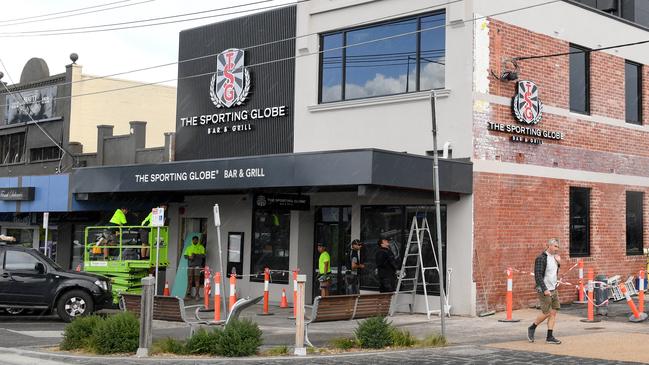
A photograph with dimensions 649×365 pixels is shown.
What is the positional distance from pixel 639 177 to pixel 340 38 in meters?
9.65

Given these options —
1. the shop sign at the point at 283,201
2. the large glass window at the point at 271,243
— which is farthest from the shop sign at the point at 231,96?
the shop sign at the point at 283,201

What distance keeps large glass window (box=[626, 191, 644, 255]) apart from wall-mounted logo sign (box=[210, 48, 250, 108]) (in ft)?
37.6

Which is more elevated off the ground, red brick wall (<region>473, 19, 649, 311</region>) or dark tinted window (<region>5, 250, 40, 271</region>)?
red brick wall (<region>473, 19, 649, 311</region>)

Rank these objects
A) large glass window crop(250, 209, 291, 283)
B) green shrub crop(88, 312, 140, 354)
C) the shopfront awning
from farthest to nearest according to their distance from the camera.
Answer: large glass window crop(250, 209, 291, 283)
the shopfront awning
green shrub crop(88, 312, 140, 354)

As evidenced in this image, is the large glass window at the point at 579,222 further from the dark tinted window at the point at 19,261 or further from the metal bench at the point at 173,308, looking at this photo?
the dark tinted window at the point at 19,261

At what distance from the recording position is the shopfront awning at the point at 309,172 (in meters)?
17.0

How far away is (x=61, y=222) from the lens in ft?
98.0

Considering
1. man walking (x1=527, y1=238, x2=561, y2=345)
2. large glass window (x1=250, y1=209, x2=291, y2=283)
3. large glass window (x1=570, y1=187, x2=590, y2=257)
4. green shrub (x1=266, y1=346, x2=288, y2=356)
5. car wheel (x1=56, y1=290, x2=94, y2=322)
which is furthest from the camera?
large glass window (x1=250, y1=209, x2=291, y2=283)

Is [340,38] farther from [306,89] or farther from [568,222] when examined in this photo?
[568,222]

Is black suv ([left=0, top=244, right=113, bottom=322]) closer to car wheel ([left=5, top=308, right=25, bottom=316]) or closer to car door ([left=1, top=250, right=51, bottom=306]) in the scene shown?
car door ([left=1, top=250, right=51, bottom=306])

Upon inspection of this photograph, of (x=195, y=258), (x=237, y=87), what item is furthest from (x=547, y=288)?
(x=237, y=87)

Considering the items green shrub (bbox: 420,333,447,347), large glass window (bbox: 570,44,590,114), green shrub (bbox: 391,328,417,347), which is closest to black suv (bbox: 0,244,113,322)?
green shrub (bbox: 391,328,417,347)

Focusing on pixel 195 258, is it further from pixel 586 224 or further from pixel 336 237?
pixel 586 224

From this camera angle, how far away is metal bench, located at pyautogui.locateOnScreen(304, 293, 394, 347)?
44.7ft
